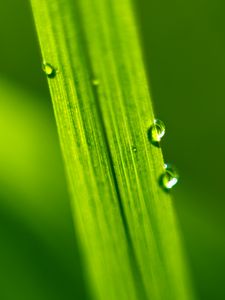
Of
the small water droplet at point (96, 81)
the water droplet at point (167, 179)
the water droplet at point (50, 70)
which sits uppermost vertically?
the water droplet at point (50, 70)

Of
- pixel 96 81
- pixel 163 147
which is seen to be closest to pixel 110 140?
pixel 96 81

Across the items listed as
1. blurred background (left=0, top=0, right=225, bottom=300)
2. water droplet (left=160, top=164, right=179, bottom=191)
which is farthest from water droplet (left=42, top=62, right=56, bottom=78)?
blurred background (left=0, top=0, right=225, bottom=300)

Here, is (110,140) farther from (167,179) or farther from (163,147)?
(163,147)

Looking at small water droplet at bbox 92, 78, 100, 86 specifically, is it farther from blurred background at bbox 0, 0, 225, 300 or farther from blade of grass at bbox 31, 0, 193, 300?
blurred background at bbox 0, 0, 225, 300

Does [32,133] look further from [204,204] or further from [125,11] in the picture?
[125,11]

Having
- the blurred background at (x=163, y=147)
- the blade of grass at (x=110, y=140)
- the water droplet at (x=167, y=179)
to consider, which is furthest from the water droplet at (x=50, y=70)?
the blurred background at (x=163, y=147)

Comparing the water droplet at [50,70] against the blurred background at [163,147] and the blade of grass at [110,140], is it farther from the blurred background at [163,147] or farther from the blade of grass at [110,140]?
the blurred background at [163,147]

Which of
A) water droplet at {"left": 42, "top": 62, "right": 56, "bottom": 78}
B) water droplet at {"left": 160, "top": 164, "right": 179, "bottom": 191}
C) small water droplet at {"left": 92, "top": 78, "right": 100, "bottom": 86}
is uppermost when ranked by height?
water droplet at {"left": 42, "top": 62, "right": 56, "bottom": 78}

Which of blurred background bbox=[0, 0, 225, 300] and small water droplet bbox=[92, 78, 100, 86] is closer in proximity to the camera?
small water droplet bbox=[92, 78, 100, 86]
